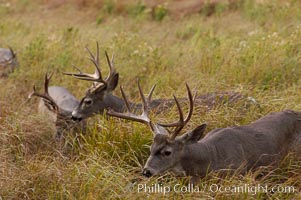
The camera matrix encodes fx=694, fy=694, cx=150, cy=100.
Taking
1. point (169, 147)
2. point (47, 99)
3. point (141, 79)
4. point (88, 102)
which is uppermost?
point (169, 147)

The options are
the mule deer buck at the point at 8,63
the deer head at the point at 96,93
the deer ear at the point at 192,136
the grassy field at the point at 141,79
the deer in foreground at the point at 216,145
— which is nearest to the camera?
the grassy field at the point at 141,79

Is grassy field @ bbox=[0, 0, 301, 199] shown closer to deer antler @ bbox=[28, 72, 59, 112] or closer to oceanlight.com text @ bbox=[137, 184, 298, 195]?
oceanlight.com text @ bbox=[137, 184, 298, 195]

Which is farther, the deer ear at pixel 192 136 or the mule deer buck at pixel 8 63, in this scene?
the mule deer buck at pixel 8 63

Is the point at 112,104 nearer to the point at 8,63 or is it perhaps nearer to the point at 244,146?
the point at 244,146

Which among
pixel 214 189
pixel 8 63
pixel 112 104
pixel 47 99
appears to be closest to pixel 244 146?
pixel 214 189

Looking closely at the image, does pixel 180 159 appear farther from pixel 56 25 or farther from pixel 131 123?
pixel 56 25

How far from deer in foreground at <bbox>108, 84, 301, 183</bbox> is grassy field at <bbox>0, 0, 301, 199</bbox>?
0.45 feet

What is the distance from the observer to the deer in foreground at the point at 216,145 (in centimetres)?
574

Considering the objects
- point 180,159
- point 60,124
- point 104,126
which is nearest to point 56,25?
point 60,124

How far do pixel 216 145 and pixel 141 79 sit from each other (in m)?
3.57

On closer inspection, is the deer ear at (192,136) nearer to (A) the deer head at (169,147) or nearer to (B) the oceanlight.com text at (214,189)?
(A) the deer head at (169,147)

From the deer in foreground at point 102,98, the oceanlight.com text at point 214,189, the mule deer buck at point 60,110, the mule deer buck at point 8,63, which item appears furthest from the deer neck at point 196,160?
the mule deer buck at point 8,63

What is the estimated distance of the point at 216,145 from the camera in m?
6.09

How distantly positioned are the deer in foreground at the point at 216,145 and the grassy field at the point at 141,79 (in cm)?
14
